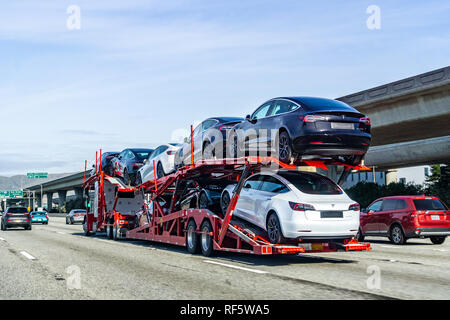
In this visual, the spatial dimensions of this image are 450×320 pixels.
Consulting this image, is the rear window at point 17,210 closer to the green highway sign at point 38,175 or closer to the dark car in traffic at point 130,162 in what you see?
the dark car in traffic at point 130,162

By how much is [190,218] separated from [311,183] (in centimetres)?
395

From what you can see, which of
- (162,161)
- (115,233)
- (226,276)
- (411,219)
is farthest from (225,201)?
(115,233)

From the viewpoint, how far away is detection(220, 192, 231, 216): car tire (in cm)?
1241

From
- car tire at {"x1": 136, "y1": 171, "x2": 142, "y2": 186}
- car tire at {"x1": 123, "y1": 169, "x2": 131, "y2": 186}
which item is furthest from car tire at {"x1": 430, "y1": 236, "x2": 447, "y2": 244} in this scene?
car tire at {"x1": 123, "y1": 169, "x2": 131, "y2": 186}

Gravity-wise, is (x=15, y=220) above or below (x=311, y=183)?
below

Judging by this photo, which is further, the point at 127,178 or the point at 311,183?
the point at 127,178

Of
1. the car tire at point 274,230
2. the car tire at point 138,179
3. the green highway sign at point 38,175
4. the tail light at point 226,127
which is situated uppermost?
the green highway sign at point 38,175

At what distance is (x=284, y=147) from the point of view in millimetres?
10719

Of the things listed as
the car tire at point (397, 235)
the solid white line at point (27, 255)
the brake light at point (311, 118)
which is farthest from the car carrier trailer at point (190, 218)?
the car tire at point (397, 235)

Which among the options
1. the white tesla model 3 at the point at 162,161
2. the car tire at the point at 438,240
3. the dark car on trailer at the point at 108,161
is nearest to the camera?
the white tesla model 3 at the point at 162,161

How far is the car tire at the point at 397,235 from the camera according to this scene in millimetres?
16984

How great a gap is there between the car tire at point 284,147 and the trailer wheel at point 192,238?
3585 mm

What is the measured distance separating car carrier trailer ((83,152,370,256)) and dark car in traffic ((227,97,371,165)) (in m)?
0.38

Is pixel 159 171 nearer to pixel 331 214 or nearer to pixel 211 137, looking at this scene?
pixel 211 137
